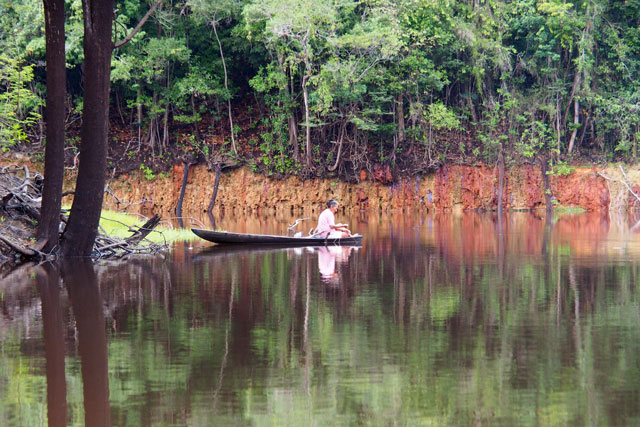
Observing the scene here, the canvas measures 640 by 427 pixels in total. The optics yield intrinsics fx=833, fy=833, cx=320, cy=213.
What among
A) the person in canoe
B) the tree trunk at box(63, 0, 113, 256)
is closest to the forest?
the person in canoe

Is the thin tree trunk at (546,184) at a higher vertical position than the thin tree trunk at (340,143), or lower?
lower

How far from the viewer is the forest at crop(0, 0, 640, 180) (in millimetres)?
Answer: 39906

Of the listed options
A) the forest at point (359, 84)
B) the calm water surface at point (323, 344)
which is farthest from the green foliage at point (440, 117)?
the calm water surface at point (323, 344)

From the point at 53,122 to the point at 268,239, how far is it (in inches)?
284

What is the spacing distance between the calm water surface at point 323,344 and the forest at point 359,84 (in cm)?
2456

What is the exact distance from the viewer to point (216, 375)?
25.1 ft

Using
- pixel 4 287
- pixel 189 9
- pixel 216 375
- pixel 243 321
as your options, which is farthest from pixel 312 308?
pixel 189 9

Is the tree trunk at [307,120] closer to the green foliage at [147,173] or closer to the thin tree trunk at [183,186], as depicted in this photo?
the thin tree trunk at [183,186]

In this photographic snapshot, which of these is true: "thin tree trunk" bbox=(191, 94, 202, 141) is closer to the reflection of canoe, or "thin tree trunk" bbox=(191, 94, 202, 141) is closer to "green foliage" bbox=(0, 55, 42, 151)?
"green foliage" bbox=(0, 55, 42, 151)

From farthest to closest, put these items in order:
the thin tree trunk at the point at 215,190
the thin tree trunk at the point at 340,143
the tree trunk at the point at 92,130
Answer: the thin tree trunk at the point at 340,143 < the thin tree trunk at the point at 215,190 < the tree trunk at the point at 92,130

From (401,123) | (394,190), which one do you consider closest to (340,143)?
(401,123)

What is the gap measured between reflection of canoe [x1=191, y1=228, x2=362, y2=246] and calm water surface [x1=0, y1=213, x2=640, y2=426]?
5.10m

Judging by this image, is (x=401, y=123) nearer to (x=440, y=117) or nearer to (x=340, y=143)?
(x=440, y=117)

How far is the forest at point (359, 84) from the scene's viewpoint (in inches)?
1571
